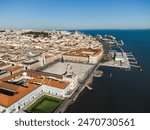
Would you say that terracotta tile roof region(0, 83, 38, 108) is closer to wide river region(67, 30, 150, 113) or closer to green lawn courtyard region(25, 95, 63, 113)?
green lawn courtyard region(25, 95, 63, 113)

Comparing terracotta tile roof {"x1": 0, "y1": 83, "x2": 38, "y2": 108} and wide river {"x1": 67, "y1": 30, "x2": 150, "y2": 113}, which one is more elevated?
terracotta tile roof {"x1": 0, "y1": 83, "x2": 38, "y2": 108}


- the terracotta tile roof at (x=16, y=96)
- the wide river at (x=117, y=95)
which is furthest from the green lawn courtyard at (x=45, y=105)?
the wide river at (x=117, y=95)

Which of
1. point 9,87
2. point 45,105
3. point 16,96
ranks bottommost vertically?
→ point 45,105

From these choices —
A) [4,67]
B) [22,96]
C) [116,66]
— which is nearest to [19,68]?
[4,67]

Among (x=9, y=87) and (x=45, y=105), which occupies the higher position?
(x=9, y=87)

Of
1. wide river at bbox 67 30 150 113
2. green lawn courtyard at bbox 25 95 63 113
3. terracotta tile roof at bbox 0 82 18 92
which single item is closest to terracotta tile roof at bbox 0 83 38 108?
terracotta tile roof at bbox 0 82 18 92

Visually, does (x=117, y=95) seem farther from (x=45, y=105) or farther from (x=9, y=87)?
(x=9, y=87)

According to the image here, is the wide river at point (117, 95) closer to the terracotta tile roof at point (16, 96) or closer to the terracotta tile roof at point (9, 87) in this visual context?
the terracotta tile roof at point (16, 96)

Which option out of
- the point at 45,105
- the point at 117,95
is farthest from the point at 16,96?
the point at 117,95

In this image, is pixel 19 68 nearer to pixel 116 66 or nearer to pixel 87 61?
pixel 87 61
